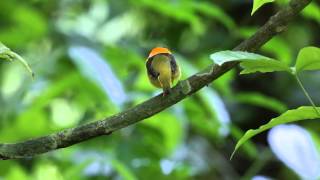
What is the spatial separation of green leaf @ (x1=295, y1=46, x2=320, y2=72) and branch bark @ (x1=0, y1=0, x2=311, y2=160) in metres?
0.04

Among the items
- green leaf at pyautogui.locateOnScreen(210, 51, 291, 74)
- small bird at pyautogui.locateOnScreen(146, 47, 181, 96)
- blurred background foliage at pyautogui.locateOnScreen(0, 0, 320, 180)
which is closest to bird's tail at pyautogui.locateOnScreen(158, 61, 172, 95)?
small bird at pyautogui.locateOnScreen(146, 47, 181, 96)

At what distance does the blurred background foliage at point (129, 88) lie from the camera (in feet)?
5.31

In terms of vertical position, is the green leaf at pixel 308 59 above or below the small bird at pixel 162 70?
below

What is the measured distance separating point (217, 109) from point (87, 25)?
0.77 meters

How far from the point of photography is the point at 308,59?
0.75 m

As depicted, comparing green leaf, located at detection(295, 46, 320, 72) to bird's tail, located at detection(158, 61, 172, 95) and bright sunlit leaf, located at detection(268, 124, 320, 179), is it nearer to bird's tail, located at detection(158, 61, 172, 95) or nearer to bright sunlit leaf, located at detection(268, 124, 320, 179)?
bird's tail, located at detection(158, 61, 172, 95)

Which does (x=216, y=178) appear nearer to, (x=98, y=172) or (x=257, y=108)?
(x=257, y=108)

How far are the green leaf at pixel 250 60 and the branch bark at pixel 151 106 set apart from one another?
0.03 metres

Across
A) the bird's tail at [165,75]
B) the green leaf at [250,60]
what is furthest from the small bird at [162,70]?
the green leaf at [250,60]

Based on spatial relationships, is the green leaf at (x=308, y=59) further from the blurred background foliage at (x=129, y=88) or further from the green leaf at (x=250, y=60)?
the blurred background foliage at (x=129, y=88)

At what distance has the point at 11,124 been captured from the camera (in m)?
1.83

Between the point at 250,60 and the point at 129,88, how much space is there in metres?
1.00

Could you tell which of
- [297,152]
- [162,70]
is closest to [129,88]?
[297,152]

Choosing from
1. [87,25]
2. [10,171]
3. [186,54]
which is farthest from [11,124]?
[186,54]
